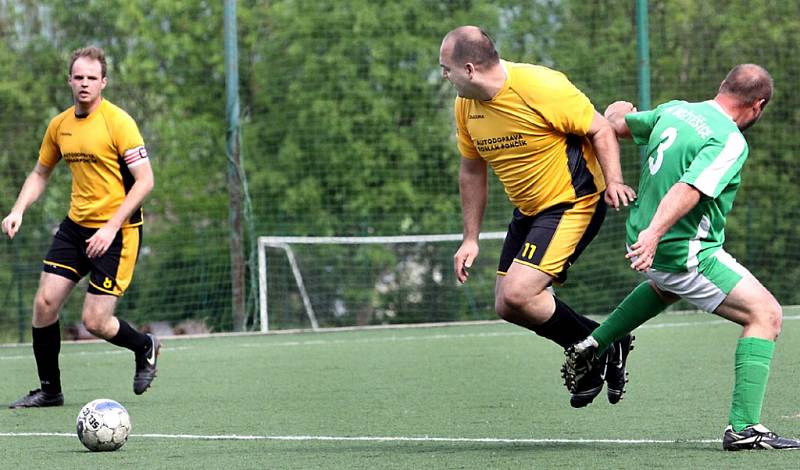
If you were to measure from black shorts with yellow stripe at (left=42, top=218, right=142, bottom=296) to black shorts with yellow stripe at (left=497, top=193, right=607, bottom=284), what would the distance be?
2.73 metres

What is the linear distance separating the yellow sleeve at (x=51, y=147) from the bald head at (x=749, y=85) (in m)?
4.24

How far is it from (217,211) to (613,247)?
4759mm

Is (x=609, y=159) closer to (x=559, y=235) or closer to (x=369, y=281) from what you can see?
(x=559, y=235)

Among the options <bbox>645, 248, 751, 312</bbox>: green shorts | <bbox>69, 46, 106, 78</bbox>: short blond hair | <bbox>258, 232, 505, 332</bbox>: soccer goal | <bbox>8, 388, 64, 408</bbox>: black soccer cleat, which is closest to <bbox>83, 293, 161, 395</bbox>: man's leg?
<bbox>8, 388, 64, 408</bbox>: black soccer cleat

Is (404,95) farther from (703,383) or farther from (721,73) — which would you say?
(703,383)

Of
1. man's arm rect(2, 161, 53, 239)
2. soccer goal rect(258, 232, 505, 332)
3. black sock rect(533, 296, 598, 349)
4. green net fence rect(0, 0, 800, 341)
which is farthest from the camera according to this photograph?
green net fence rect(0, 0, 800, 341)

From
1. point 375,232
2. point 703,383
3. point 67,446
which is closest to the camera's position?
point 67,446

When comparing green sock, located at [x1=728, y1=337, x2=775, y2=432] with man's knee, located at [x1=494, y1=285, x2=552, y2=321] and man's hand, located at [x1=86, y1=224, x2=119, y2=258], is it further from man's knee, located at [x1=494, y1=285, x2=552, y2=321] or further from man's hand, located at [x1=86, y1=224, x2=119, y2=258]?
man's hand, located at [x1=86, y1=224, x2=119, y2=258]

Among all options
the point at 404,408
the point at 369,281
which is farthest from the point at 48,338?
the point at 369,281

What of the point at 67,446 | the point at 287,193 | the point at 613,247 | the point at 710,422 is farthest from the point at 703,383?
the point at 287,193

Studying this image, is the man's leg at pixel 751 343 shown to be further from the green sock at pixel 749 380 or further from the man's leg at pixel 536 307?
the man's leg at pixel 536 307

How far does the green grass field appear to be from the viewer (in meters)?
5.70

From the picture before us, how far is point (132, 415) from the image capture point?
25.0 feet

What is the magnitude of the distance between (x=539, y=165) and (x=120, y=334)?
3166 mm
